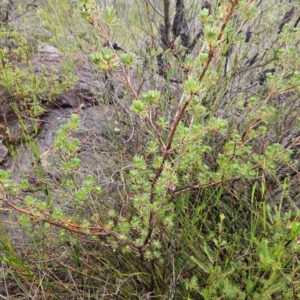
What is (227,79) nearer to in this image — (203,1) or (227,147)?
(227,147)

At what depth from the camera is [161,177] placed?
106 cm

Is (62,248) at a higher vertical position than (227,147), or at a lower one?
lower

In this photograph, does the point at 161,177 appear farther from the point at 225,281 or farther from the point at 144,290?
the point at 144,290

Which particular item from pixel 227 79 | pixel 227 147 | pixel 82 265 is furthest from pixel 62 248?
pixel 227 79

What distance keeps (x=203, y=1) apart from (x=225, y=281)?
2.14 meters

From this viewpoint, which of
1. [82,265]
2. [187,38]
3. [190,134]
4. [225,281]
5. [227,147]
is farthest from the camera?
[187,38]

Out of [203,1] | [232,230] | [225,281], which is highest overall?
[203,1]

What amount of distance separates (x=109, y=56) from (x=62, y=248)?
1.22 metres

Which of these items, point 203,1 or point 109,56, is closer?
point 109,56

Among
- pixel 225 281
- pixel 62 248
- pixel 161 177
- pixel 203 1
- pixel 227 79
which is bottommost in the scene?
pixel 62 248

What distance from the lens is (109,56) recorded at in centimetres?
82

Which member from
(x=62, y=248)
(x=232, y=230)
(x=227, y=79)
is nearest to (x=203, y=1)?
(x=227, y=79)

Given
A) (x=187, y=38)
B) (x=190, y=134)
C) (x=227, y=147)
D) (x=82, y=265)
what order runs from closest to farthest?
(x=190, y=134) < (x=227, y=147) < (x=82, y=265) < (x=187, y=38)

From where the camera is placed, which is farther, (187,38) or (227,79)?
(187,38)
